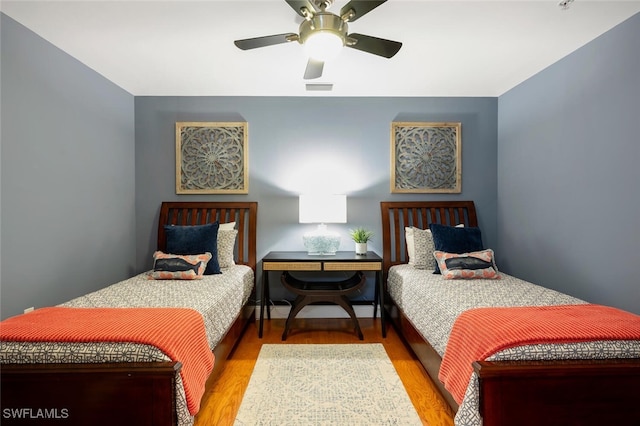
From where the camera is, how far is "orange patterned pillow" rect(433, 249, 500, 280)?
2.76 m

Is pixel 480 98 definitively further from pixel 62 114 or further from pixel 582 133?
pixel 62 114

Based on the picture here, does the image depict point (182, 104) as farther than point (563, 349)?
Yes

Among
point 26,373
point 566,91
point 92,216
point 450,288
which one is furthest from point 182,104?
point 566,91

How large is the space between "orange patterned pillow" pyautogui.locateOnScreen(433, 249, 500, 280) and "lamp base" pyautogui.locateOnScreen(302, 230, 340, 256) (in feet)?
3.49

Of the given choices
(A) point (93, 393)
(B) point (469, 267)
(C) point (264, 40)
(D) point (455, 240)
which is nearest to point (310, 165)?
(D) point (455, 240)

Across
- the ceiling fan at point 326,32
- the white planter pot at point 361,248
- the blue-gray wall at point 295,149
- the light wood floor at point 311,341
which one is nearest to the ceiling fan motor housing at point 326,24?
the ceiling fan at point 326,32

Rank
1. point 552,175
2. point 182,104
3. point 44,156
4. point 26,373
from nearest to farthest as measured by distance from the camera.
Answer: point 26,373, point 44,156, point 552,175, point 182,104

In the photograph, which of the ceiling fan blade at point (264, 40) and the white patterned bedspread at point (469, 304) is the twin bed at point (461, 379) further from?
the ceiling fan blade at point (264, 40)

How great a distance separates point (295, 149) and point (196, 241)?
1.44 metres

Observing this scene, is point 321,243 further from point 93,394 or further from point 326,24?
point 93,394

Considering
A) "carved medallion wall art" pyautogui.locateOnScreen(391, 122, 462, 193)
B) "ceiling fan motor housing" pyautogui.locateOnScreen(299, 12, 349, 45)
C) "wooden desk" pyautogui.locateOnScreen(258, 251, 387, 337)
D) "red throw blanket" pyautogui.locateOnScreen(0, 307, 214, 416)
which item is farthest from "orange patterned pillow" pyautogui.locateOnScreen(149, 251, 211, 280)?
"carved medallion wall art" pyautogui.locateOnScreen(391, 122, 462, 193)

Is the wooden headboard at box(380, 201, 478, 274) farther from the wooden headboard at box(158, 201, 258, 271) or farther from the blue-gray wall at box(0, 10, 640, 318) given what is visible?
the wooden headboard at box(158, 201, 258, 271)

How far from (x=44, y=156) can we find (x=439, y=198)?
11.9ft

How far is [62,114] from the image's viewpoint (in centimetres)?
256
